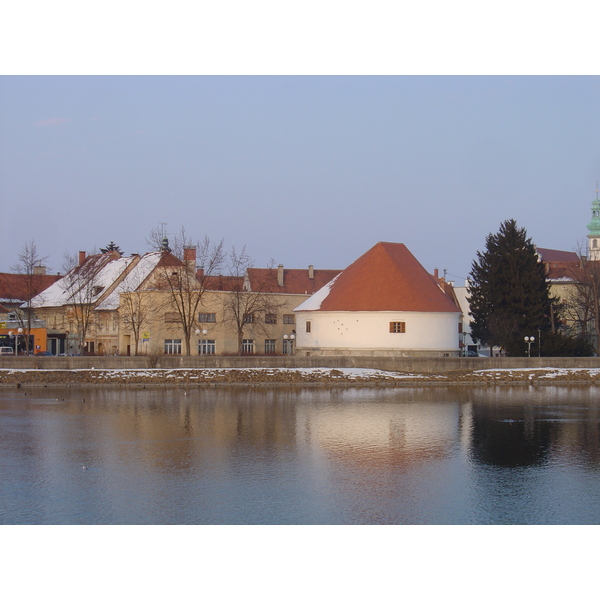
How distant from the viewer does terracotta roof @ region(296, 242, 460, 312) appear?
174 ft

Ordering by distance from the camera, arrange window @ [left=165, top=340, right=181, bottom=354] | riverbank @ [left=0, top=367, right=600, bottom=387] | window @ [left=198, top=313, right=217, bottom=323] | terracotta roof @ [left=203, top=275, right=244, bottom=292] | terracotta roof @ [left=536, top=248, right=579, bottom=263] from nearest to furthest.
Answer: riverbank @ [left=0, top=367, right=600, bottom=387], window @ [left=165, top=340, right=181, bottom=354], window @ [left=198, top=313, right=217, bottom=323], terracotta roof @ [left=203, top=275, right=244, bottom=292], terracotta roof @ [left=536, top=248, right=579, bottom=263]

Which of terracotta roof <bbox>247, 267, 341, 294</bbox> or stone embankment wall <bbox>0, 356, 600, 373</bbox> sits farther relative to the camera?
terracotta roof <bbox>247, 267, 341, 294</bbox>

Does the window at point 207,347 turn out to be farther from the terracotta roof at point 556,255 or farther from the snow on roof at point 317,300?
the terracotta roof at point 556,255

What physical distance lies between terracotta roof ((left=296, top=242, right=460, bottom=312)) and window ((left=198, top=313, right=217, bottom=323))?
26.0 feet

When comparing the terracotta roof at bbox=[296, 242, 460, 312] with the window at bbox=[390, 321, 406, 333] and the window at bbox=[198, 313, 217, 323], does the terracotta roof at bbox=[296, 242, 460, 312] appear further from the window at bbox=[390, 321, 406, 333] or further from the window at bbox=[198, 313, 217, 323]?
the window at bbox=[198, 313, 217, 323]

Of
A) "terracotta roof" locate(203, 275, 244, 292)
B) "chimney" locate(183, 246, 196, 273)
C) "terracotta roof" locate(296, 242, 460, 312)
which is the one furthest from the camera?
"terracotta roof" locate(203, 275, 244, 292)

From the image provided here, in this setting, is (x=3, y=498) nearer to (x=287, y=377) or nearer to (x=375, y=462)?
(x=375, y=462)

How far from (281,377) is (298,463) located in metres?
23.6

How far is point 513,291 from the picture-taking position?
56.7 metres

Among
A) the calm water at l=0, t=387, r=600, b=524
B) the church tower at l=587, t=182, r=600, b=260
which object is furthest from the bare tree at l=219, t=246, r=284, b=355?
the church tower at l=587, t=182, r=600, b=260

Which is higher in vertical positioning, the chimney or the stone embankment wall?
the chimney

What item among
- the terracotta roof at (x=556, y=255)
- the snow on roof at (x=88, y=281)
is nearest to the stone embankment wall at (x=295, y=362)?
the snow on roof at (x=88, y=281)

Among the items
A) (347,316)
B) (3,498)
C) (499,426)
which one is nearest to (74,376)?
(347,316)

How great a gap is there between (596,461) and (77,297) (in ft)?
178
